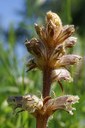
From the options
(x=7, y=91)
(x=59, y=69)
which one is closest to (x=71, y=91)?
(x=7, y=91)

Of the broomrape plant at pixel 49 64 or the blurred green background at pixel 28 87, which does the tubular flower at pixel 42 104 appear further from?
the blurred green background at pixel 28 87

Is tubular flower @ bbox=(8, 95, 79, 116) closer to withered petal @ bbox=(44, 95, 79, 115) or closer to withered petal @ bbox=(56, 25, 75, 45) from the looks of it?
withered petal @ bbox=(44, 95, 79, 115)

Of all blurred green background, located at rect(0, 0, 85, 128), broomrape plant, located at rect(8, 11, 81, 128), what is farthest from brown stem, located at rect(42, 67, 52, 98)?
blurred green background, located at rect(0, 0, 85, 128)

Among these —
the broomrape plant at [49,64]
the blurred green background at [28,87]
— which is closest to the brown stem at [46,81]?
the broomrape plant at [49,64]

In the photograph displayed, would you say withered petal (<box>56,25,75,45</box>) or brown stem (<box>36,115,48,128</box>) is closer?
brown stem (<box>36,115,48,128</box>)

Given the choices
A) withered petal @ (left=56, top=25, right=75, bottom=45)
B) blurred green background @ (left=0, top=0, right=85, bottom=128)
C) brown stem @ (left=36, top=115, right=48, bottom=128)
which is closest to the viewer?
brown stem @ (left=36, top=115, right=48, bottom=128)

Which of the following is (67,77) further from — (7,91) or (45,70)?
(7,91)

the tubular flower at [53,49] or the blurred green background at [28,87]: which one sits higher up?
the blurred green background at [28,87]

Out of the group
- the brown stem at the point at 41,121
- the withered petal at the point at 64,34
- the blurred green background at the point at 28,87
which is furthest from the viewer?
the blurred green background at the point at 28,87
